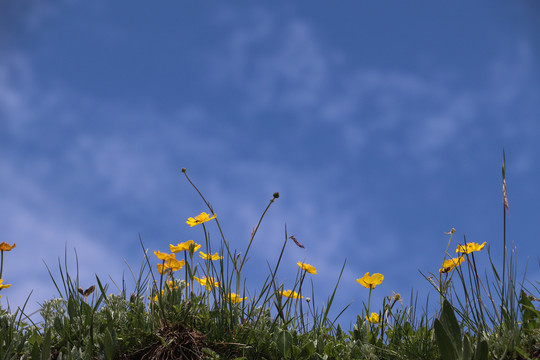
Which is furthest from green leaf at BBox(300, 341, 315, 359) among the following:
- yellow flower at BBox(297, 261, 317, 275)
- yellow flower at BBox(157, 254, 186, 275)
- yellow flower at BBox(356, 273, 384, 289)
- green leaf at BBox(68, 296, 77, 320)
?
green leaf at BBox(68, 296, 77, 320)

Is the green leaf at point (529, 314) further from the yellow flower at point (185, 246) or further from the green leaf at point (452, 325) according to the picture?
the yellow flower at point (185, 246)

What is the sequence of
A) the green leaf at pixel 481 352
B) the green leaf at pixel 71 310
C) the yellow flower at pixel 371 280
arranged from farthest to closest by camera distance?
the yellow flower at pixel 371 280
the green leaf at pixel 71 310
the green leaf at pixel 481 352

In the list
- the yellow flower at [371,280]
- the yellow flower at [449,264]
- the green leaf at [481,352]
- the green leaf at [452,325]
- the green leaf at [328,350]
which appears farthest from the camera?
the yellow flower at [371,280]

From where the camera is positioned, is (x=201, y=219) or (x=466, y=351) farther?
(x=201, y=219)

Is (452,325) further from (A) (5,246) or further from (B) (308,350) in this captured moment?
(A) (5,246)

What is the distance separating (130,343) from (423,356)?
1.53 metres

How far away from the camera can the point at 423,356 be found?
2705mm

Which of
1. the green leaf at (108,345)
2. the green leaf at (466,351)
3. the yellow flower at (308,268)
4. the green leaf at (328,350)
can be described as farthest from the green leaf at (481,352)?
the green leaf at (108,345)

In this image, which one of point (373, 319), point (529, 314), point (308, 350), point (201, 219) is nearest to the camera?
point (308, 350)

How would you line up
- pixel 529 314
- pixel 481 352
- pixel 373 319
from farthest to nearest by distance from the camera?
pixel 373 319, pixel 529 314, pixel 481 352

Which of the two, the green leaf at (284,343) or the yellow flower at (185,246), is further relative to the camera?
the yellow flower at (185,246)

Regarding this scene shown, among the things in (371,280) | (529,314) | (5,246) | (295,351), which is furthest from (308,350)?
(5,246)

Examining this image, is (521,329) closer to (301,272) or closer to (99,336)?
(301,272)

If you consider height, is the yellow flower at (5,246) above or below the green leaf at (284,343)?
above
